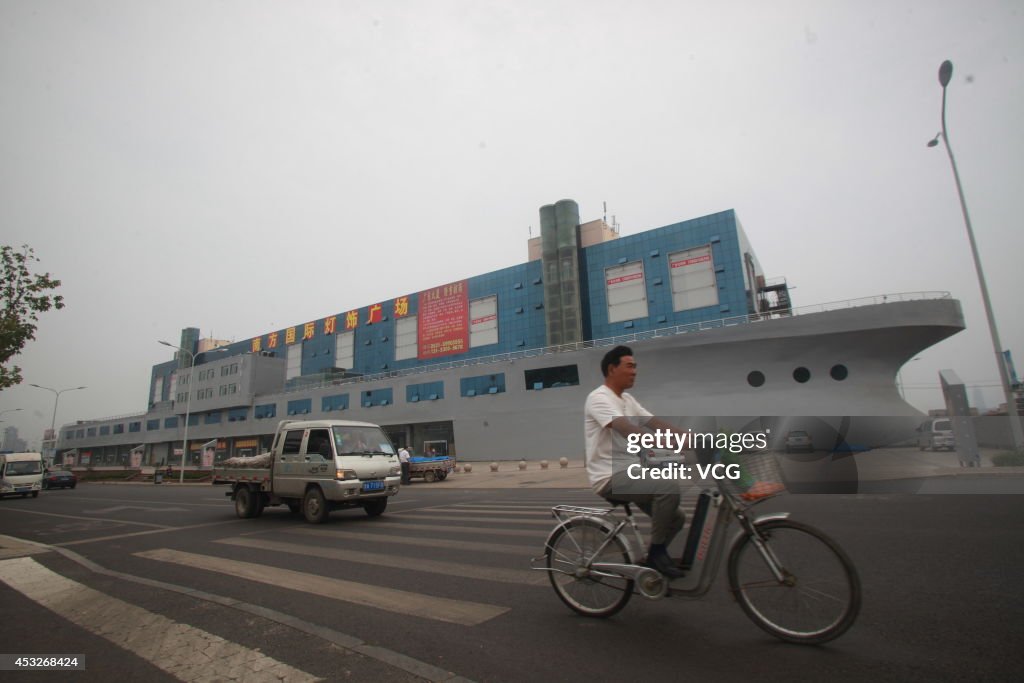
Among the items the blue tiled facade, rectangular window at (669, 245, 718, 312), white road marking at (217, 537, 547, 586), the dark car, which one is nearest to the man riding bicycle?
white road marking at (217, 537, 547, 586)

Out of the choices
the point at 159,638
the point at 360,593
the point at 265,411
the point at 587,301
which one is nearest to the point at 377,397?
the point at 265,411

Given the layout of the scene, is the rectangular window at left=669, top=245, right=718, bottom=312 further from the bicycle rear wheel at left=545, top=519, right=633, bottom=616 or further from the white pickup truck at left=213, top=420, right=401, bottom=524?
the bicycle rear wheel at left=545, top=519, right=633, bottom=616

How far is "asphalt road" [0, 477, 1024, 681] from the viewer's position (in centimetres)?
284

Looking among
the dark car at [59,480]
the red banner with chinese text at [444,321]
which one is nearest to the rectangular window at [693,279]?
the red banner with chinese text at [444,321]

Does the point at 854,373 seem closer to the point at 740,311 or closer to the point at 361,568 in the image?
the point at 740,311

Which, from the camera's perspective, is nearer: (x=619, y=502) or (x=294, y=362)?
(x=619, y=502)

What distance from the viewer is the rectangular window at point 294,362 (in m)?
67.6

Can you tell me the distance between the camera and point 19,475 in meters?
21.2

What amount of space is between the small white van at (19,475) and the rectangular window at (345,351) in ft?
129

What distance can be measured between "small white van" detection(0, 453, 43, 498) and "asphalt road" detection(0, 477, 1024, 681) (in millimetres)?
19976

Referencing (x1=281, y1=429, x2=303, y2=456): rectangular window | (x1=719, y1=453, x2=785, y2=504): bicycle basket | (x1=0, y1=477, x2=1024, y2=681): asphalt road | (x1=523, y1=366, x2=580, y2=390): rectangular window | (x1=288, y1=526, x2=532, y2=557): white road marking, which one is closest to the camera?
(x1=0, y1=477, x2=1024, y2=681): asphalt road

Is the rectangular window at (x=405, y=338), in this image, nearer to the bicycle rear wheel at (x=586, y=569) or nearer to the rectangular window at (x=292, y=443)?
the rectangular window at (x=292, y=443)

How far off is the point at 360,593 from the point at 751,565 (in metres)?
3.47

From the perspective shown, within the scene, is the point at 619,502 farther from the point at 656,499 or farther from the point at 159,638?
the point at 159,638
